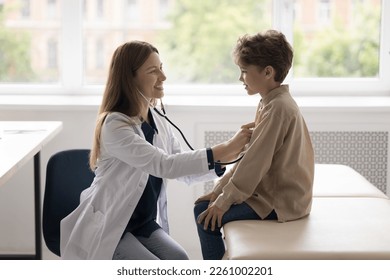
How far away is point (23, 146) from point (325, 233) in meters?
1.07

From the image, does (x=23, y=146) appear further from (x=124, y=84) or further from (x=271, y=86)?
(x=271, y=86)

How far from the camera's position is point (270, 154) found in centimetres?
214

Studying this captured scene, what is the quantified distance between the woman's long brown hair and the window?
1.45 meters

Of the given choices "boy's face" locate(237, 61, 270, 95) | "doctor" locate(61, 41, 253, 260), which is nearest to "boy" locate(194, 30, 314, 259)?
"boy's face" locate(237, 61, 270, 95)

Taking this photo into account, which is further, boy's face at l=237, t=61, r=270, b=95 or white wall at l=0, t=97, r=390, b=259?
white wall at l=0, t=97, r=390, b=259

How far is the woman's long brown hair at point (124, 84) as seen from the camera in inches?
88.6

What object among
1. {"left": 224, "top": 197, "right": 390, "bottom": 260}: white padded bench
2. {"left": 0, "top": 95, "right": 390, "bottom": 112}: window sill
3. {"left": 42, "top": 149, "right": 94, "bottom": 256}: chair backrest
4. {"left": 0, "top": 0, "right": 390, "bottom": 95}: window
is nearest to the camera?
Answer: {"left": 224, "top": 197, "right": 390, "bottom": 260}: white padded bench

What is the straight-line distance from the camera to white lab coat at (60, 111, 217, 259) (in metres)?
2.19

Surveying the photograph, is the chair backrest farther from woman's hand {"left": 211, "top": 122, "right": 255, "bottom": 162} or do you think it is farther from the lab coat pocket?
woman's hand {"left": 211, "top": 122, "right": 255, "bottom": 162}

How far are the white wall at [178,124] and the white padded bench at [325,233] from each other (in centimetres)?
88

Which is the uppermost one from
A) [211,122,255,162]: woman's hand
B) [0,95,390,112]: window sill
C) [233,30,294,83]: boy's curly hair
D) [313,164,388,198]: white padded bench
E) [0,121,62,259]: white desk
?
[233,30,294,83]: boy's curly hair
